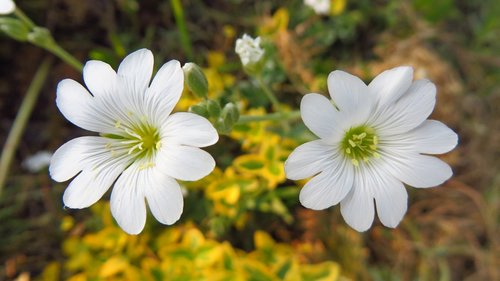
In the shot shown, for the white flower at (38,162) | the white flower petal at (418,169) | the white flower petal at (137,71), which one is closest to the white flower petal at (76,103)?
the white flower petal at (137,71)

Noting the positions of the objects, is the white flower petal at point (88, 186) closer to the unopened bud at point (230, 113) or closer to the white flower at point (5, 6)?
the unopened bud at point (230, 113)

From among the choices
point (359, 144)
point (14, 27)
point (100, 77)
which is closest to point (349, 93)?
point (359, 144)

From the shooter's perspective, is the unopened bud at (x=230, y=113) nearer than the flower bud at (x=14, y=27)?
Yes

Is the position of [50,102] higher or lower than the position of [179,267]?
higher

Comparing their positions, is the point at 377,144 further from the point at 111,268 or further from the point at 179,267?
the point at 111,268

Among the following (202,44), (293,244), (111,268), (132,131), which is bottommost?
(111,268)

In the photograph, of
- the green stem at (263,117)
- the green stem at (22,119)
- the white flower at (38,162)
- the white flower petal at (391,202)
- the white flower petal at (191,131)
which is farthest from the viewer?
the white flower at (38,162)

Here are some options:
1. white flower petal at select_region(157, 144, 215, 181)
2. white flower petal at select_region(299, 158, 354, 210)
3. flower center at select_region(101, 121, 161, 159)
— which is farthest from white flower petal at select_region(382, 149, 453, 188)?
flower center at select_region(101, 121, 161, 159)

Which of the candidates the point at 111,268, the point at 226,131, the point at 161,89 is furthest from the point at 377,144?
the point at 111,268
